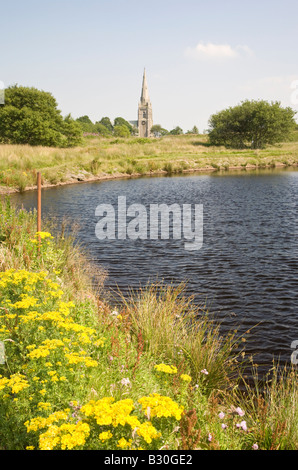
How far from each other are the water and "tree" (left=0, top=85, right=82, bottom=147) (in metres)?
22.7

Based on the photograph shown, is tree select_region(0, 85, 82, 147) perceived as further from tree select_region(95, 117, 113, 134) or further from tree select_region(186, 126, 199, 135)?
tree select_region(95, 117, 113, 134)

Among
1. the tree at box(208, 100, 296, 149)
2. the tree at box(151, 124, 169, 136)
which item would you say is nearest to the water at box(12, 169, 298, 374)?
the tree at box(208, 100, 296, 149)

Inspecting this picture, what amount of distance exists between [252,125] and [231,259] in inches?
2410

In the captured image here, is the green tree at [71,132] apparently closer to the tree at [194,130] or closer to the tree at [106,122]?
the tree at [194,130]

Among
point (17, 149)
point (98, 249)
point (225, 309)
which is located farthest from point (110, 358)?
point (17, 149)

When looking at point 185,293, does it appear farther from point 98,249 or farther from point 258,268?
point 98,249

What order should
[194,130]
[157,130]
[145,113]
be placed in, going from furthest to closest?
[157,130], [145,113], [194,130]

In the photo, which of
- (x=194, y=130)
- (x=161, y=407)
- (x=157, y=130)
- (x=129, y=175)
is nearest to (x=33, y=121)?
(x=129, y=175)

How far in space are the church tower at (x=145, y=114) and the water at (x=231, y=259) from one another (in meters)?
146

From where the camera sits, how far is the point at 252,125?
6775 cm

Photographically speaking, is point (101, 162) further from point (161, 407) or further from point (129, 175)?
point (161, 407)

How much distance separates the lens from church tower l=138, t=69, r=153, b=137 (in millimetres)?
162875

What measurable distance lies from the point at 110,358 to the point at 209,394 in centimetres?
142

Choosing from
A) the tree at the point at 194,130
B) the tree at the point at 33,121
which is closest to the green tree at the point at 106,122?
the tree at the point at 194,130
